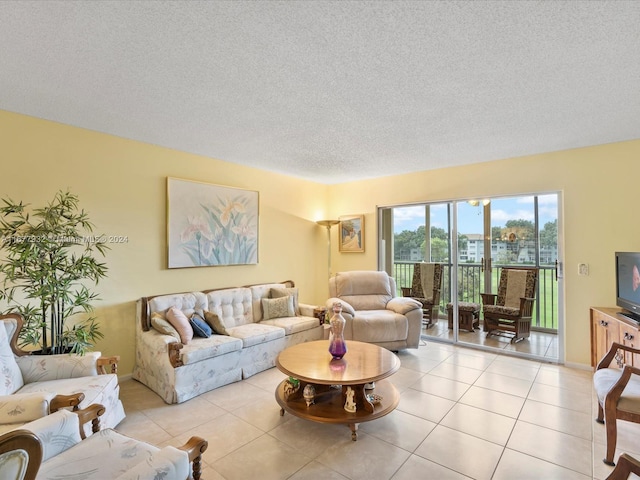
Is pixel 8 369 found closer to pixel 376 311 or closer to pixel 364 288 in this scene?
pixel 376 311

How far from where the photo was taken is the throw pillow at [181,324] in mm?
3104

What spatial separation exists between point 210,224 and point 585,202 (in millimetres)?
4466

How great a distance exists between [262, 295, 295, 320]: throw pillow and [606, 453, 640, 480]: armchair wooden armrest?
3.37 meters

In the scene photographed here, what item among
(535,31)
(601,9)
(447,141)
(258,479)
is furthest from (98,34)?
(447,141)

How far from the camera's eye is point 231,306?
396 centimetres

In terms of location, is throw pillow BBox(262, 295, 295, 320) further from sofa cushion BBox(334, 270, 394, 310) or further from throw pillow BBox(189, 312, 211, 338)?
throw pillow BBox(189, 312, 211, 338)

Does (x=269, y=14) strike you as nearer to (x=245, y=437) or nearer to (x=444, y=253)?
(x=245, y=437)

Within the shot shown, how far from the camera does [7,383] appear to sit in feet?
6.53

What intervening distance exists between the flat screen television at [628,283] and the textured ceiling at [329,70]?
1259 mm

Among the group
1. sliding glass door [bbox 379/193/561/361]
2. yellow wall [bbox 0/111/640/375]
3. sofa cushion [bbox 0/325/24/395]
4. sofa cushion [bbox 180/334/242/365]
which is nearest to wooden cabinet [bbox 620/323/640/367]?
yellow wall [bbox 0/111/640/375]

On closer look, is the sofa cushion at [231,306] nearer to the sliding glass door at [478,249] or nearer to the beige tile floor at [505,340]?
the sliding glass door at [478,249]

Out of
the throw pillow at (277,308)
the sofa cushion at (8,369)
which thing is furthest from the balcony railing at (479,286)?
the sofa cushion at (8,369)

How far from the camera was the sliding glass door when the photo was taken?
13.0 feet

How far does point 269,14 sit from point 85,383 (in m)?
2.65
